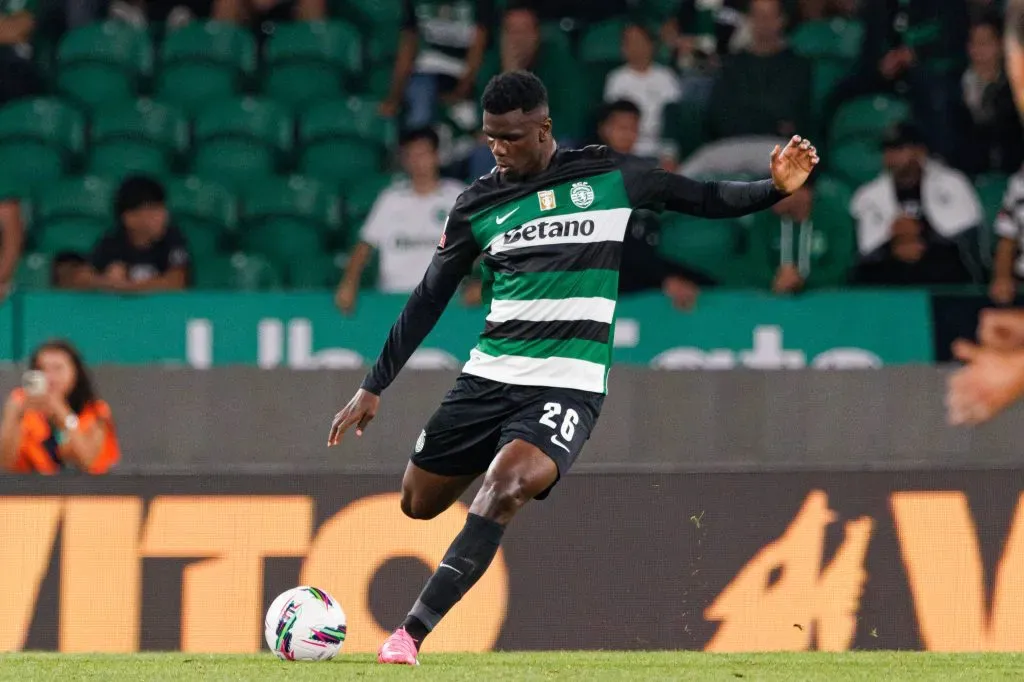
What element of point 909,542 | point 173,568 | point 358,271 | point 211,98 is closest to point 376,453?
point 358,271

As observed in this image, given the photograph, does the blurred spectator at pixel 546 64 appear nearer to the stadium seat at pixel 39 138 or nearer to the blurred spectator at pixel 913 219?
the blurred spectator at pixel 913 219

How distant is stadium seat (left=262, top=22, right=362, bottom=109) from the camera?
12.4 meters

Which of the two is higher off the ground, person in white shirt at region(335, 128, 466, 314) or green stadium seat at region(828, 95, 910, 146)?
green stadium seat at region(828, 95, 910, 146)

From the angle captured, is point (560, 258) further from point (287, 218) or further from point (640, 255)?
point (287, 218)

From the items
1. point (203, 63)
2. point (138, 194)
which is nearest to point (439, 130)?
point (203, 63)

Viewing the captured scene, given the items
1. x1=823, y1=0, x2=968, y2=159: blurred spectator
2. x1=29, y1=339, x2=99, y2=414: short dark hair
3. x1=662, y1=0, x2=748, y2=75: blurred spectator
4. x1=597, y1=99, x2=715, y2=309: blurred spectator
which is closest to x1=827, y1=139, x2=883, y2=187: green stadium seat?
x1=823, y1=0, x2=968, y2=159: blurred spectator

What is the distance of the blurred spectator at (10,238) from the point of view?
420 inches

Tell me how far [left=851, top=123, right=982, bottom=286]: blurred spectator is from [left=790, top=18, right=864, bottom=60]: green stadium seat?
1544mm

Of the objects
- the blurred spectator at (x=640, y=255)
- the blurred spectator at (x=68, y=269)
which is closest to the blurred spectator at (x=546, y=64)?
the blurred spectator at (x=640, y=255)

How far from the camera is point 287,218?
11.2 m

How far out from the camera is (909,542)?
6.87 metres

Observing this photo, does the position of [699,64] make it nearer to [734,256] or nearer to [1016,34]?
[734,256]

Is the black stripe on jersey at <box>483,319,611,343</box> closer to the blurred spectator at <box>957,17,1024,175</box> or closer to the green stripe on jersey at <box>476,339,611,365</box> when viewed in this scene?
the green stripe on jersey at <box>476,339,611,365</box>

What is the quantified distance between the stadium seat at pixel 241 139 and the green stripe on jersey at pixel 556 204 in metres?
6.02
